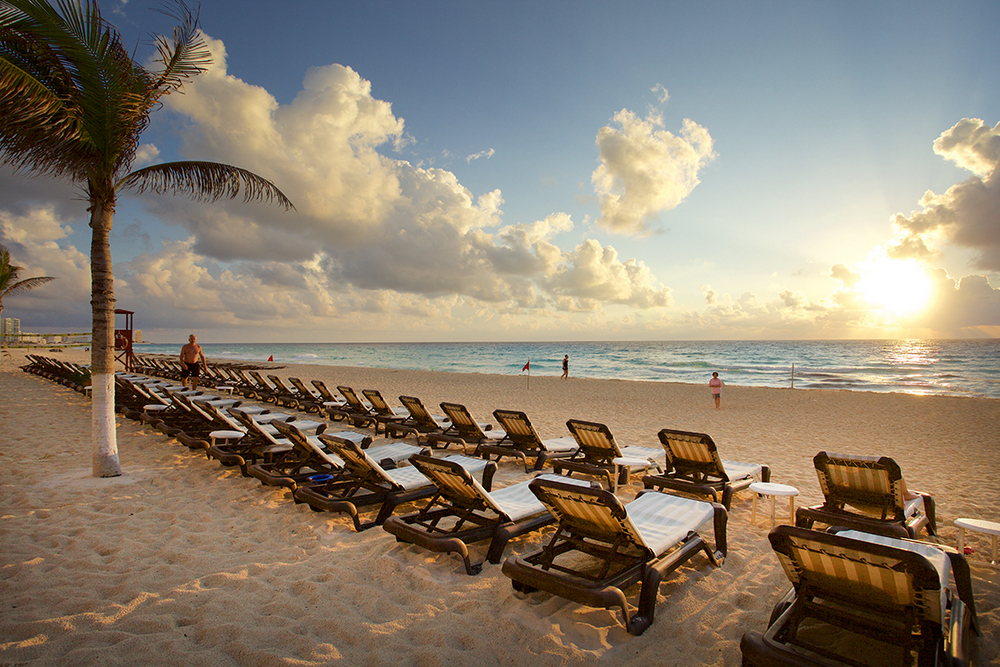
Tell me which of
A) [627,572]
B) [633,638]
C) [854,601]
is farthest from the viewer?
[627,572]

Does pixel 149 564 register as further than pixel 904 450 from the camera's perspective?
No

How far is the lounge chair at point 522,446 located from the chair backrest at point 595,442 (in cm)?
64

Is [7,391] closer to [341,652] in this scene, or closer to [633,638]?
[341,652]

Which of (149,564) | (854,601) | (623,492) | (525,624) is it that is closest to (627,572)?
(525,624)

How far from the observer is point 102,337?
5.59 metres

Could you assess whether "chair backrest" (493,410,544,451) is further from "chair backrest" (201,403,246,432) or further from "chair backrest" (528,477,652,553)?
"chair backrest" (201,403,246,432)

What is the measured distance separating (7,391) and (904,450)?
24806mm

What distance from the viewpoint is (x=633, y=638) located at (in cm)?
279

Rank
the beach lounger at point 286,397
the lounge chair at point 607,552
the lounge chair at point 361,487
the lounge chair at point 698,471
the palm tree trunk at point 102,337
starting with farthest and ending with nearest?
the beach lounger at point 286,397
the palm tree trunk at point 102,337
the lounge chair at point 698,471
the lounge chair at point 361,487
the lounge chair at point 607,552

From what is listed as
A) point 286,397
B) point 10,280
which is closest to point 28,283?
point 10,280

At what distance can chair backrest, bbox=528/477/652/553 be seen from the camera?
2895mm

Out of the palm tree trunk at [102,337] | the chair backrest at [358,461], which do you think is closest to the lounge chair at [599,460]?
the chair backrest at [358,461]

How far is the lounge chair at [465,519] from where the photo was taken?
142 inches

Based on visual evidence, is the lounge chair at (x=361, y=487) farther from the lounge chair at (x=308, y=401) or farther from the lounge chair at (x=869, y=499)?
the lounge chair at (x=308, y=401)
